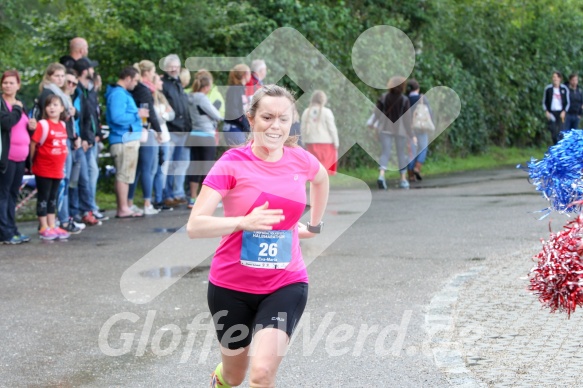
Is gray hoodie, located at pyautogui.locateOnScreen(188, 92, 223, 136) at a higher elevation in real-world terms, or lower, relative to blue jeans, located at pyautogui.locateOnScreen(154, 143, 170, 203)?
higher

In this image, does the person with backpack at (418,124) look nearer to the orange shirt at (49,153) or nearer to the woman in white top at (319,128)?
the woman in white top at (319,128)

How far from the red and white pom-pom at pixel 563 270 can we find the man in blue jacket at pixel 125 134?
10937 mm

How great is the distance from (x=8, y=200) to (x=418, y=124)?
10.5 metres

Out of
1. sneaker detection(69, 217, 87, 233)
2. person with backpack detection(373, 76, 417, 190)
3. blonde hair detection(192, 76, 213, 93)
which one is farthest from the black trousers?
person with backpack detection(373, 76, 417, 190)

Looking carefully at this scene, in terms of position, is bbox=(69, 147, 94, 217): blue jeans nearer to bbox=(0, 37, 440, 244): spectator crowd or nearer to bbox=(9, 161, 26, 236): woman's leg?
bbox=(0, 37, 440, 244): spectator crowd

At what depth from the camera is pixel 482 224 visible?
14.3 metres

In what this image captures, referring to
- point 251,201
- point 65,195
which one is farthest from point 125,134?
point 251,201

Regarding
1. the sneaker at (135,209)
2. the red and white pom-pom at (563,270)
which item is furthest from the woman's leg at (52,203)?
the red and white pom-pom at (563,270)

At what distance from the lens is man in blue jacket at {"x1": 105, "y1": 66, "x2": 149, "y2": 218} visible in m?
14.9

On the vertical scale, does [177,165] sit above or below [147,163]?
below

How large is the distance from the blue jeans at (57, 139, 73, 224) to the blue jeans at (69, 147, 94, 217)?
0.37m

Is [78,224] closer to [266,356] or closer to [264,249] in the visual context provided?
[264,249]

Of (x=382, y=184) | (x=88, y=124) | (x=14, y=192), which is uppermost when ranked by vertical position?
(x=88, y=124)

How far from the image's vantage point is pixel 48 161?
12.7m
